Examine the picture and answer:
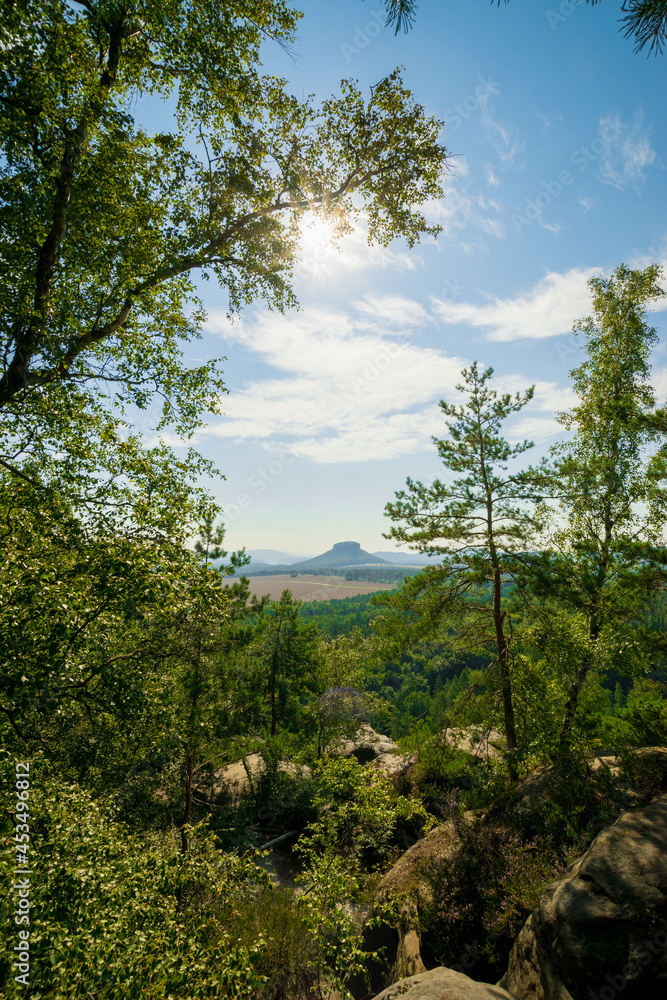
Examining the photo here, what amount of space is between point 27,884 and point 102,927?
0.94 meters

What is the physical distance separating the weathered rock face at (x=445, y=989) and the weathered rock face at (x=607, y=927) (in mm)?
707

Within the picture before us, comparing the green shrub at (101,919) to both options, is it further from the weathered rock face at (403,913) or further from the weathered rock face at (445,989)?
the weathered rock face at (403,913)

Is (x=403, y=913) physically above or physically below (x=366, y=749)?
above

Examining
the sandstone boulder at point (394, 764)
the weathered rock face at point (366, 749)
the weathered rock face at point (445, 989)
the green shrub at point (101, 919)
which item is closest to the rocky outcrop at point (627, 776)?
the weathered rock face at point (445, 989)

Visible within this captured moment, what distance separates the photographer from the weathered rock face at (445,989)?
5.59 meters

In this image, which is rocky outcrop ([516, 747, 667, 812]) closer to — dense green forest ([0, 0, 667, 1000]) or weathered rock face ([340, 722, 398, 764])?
dense green forest ([0, 0, 667, 1000])

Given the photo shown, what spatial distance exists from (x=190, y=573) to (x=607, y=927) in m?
7.94

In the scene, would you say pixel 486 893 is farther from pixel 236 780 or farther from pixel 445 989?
pixel 236 780

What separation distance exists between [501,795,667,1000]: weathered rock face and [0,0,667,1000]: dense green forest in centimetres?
169

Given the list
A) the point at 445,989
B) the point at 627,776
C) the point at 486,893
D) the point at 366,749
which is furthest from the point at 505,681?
the point at 366,749

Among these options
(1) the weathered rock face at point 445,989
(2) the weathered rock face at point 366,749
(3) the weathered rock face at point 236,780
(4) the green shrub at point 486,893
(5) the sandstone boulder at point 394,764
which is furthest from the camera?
(2) the weathered rock face at point 366,749

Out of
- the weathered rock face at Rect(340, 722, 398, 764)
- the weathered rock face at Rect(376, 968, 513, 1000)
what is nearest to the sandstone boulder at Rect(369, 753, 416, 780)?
the weathered rock face at Rect(340, 722, 398, 764)

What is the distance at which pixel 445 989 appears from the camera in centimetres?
574

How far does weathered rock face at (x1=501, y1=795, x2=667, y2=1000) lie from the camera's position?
4.82 metres
